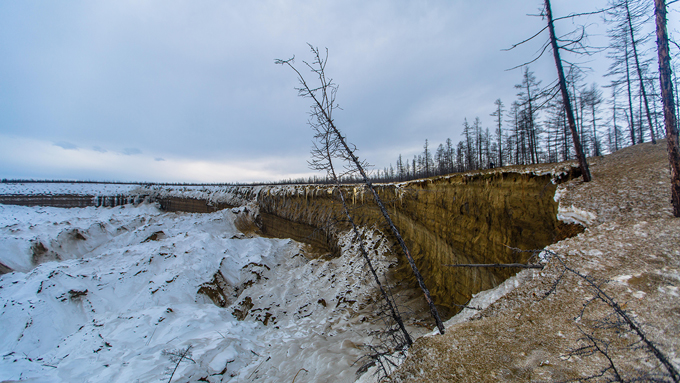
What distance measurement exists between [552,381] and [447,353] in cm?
119

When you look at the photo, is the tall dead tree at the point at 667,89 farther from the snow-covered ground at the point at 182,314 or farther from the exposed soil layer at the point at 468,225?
the snow-covered ground at the point at 182,314

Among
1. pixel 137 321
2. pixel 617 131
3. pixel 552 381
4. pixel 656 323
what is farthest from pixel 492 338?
pixel 617 131

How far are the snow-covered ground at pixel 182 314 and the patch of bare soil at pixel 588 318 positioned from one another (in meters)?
3.48

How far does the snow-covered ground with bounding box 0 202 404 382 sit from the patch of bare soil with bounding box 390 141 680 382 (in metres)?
3.48

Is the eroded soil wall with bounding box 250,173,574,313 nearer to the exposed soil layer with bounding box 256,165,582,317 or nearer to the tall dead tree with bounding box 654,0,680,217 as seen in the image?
the exposed soil layer with bounding box 256,165,582,317

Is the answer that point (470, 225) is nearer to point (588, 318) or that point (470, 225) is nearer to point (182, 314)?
point (588, 318)

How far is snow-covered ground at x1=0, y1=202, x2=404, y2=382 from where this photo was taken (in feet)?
20.5

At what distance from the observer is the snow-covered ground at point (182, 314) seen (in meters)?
6.25

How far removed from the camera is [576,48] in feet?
20.6

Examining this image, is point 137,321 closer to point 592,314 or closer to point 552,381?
point 552,381

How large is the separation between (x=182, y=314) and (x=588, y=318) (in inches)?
445

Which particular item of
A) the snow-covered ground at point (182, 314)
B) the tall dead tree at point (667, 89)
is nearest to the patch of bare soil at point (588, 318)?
the tall dead tree at point (667, 89)

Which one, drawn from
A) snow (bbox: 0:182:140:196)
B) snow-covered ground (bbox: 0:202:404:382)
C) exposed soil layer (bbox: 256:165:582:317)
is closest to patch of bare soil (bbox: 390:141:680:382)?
exposed soil layer (bbox: 256:165:582:317)

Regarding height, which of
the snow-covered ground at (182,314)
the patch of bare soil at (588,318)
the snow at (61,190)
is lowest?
the snow-covered ground at (182,314)
